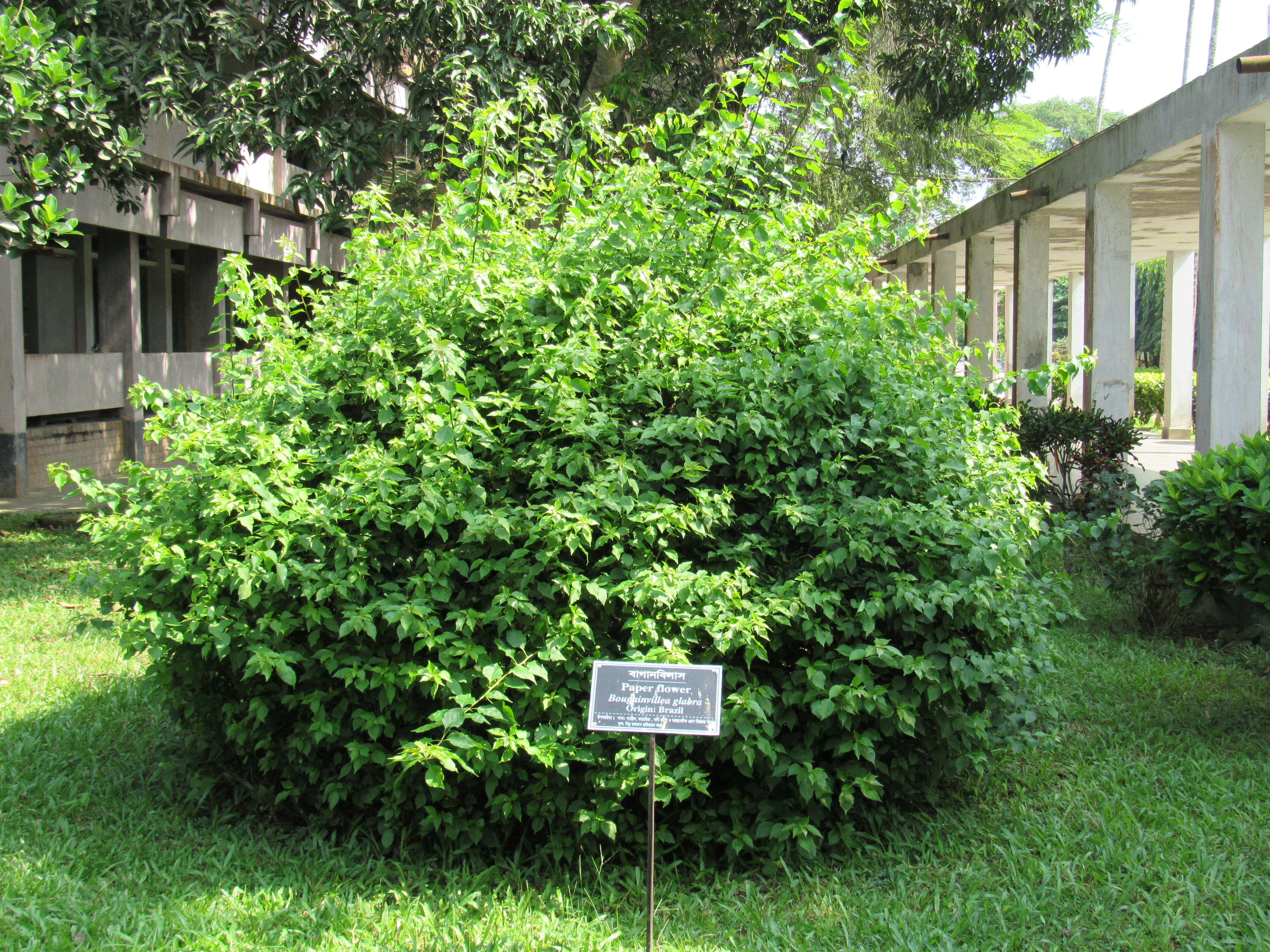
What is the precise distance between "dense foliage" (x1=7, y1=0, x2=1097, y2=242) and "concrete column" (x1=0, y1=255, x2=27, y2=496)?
2198 mm

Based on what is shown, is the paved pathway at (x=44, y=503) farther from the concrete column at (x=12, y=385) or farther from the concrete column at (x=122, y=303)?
the concrete column at (x=122, y=303)

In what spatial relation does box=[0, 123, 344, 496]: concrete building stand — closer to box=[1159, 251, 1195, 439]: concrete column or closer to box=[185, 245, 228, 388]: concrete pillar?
box=[185, 245, 228, 388]: concrete pillar

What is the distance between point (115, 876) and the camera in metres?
3.57

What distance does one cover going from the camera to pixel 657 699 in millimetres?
3113

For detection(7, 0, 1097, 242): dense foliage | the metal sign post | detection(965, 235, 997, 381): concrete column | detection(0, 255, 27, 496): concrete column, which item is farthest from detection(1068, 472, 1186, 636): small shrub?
detection(0, 255, 27, 496): concrete column

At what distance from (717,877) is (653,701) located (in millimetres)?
944

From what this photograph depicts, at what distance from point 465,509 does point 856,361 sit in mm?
1556

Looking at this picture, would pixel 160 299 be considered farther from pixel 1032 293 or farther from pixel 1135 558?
pixel 1135 558

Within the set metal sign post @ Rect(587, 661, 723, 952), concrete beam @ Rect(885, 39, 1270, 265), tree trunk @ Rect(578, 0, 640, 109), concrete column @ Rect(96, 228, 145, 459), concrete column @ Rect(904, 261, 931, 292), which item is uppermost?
tree trunk @ Rect(578, 0, 640, 109)

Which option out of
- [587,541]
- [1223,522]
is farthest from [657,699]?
[1223,522]


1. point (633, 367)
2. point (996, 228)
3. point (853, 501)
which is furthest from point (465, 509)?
point (996, 228)

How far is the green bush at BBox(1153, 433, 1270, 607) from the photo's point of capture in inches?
193

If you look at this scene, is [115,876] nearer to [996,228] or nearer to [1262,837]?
[1262,837]

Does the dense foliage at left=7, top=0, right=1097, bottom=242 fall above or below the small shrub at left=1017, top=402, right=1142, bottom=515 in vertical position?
above
